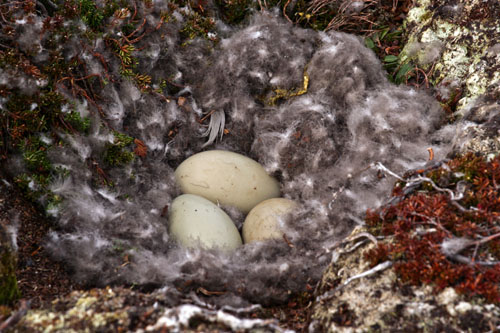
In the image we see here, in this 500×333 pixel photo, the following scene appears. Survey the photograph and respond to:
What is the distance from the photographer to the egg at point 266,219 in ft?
11.4

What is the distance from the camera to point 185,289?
2891mm

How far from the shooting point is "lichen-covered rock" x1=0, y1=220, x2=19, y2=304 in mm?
2500

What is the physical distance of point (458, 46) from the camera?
4.05 meters

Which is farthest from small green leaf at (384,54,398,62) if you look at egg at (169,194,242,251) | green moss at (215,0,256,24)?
egg at (169,194,242,251)

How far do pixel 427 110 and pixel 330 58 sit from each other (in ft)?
3.04

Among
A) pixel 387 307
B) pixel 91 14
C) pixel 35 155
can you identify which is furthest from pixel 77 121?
pixel 387 307

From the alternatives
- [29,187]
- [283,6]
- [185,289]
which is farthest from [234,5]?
[185,289]

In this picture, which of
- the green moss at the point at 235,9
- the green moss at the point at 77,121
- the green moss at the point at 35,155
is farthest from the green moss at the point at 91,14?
the green moss at the point at 235,9

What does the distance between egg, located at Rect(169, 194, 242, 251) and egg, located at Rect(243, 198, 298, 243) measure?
0.35 ft

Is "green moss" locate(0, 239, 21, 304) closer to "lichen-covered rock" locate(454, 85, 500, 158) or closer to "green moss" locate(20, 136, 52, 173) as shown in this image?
"green moss" locate(20, 136, 52, 173)

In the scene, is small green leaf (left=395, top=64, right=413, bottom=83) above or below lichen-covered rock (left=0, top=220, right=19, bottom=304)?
above

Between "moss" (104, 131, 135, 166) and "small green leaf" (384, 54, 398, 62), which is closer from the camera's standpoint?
"moss" (104, 131, 135, 166)

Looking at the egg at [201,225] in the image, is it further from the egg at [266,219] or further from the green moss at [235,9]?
the green moss at [235,9]

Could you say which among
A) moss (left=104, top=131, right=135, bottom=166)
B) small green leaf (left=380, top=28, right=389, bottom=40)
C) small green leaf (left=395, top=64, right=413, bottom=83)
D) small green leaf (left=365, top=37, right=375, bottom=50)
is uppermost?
small green leaf (left=380, top=28, right=389, bottom=40)
